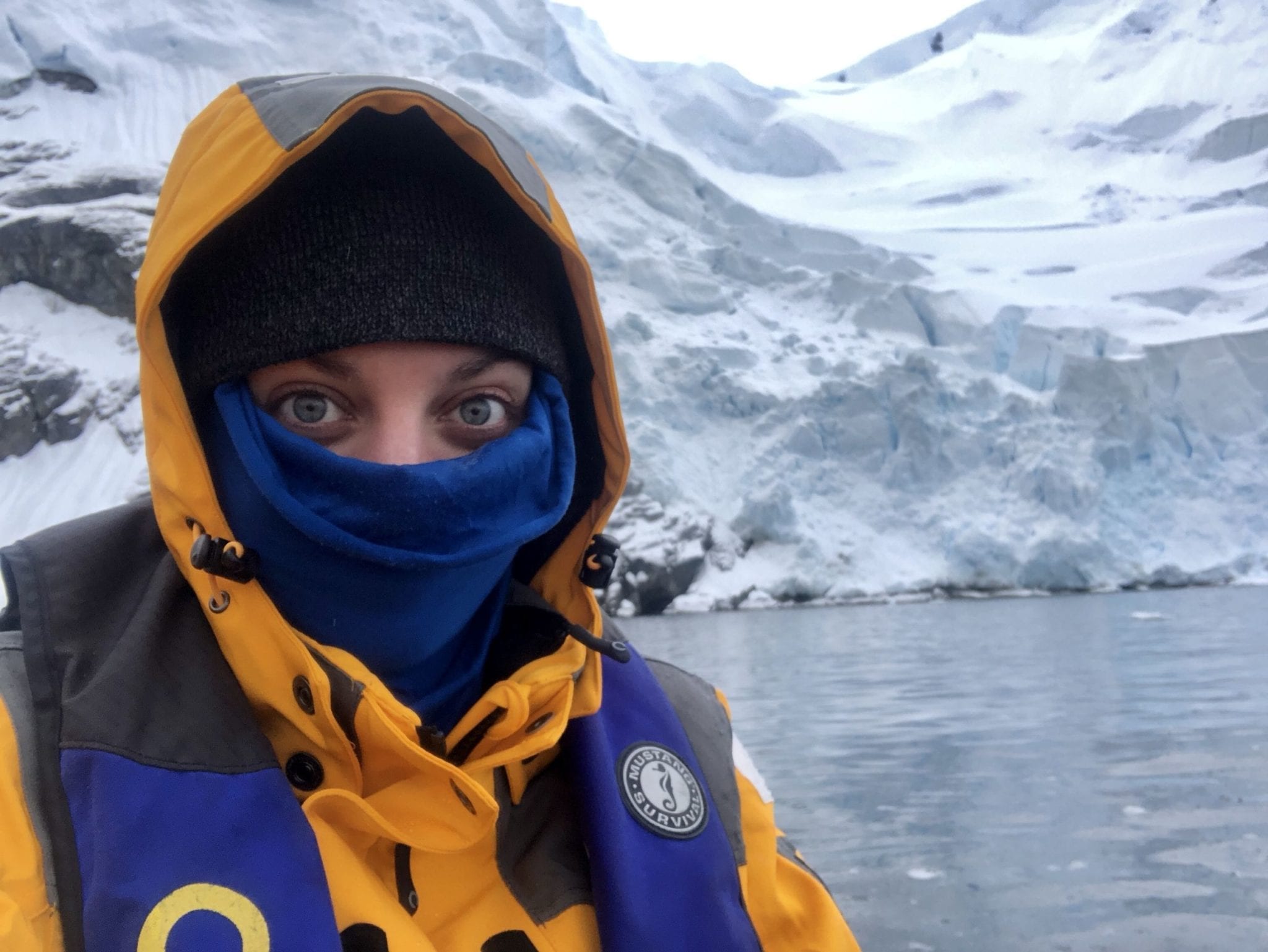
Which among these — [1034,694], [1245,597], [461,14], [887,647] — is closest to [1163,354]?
[1245,597]

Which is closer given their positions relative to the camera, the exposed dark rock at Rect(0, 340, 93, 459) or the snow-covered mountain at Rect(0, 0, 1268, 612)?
the exposed dark rock at Rect(0, 340, 93, 459)

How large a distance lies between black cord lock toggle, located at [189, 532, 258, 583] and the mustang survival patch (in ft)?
1.17

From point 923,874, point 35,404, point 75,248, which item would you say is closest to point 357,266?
point 923,874

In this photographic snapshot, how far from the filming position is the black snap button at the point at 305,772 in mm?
726

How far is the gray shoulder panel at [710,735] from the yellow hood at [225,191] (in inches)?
16.5

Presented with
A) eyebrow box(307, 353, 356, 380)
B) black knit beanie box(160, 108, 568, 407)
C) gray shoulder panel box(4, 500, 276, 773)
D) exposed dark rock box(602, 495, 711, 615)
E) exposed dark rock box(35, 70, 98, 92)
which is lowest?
exposed dark rock box(602, 495, 711, 615)

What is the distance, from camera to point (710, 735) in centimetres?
97

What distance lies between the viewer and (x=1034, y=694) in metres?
6.04

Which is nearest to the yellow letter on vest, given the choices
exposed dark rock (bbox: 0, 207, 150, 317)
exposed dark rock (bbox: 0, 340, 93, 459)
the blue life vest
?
the blue life vest

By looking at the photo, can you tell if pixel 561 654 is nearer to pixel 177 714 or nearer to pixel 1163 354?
pixel 177 714

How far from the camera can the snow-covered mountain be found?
1540cm

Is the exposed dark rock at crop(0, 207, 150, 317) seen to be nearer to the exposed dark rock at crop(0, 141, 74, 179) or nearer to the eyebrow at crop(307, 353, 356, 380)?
the exposed dark rock at crop(0, 141, 74, 179)

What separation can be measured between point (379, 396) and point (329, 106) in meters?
0.22

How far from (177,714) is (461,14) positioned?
71.3 ft
